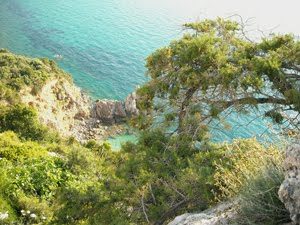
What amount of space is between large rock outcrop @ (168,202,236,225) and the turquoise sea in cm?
3251

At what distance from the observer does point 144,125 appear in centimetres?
1083

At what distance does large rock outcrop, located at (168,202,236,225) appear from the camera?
6160 mm

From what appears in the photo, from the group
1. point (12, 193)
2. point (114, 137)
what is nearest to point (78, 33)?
point (114, 137)

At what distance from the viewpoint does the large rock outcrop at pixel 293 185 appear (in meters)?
4.93

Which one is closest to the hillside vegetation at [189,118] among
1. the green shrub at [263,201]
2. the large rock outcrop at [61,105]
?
the green shrub at [263,201]

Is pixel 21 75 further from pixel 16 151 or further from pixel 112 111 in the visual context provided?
pixel 16 151

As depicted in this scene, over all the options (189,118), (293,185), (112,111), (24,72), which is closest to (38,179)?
(189,118)

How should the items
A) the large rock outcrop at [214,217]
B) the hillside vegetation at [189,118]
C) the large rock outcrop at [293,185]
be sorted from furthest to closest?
1. the hillside vegetation at [189,118]
2. the large rock outcrop at [214,217]
3. the large rock outcrop at [293,185]

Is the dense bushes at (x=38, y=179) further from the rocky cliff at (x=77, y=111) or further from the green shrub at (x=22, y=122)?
the rocky cliff at (x=77, y=111)

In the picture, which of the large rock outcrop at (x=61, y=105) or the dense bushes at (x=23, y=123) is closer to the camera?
the dense bushes at (x=23, y=123)

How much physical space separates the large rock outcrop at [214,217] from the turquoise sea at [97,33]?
107 ft

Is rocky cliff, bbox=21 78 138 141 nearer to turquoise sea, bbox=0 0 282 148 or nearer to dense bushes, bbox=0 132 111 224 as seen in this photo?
turquoise sea, bbox=0 0 282 148

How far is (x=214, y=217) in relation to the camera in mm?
6633

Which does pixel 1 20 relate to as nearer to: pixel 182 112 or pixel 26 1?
pixel 26 1
